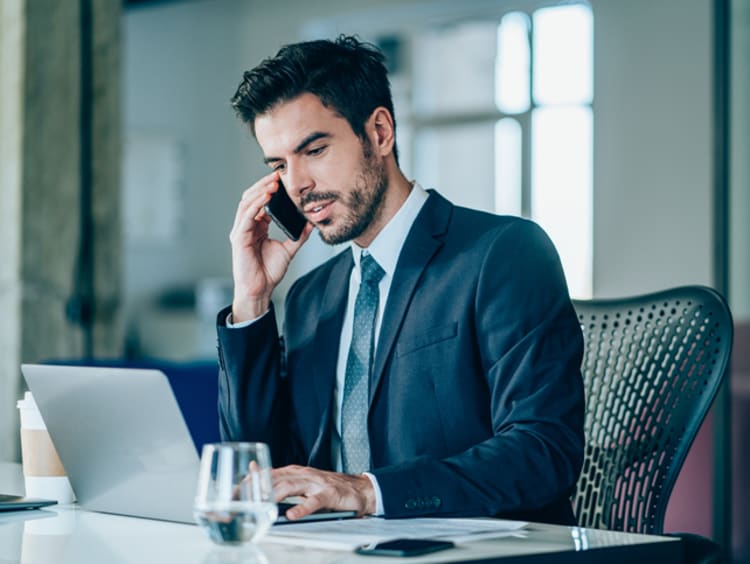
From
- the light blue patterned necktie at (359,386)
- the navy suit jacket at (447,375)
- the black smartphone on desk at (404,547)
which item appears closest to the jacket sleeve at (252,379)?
the navy suit jacket at (447,375)

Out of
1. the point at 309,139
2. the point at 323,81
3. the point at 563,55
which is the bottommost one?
the point at 309,139

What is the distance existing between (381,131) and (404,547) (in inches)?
43.6

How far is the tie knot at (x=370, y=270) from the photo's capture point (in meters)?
1.95

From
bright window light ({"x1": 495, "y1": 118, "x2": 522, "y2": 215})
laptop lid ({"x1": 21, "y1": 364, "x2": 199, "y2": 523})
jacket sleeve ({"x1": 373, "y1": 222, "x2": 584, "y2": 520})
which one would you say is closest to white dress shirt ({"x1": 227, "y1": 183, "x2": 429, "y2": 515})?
jacket sleeve ({"x1": 373, "y1": 222, "x2": 584, "y2": 520})

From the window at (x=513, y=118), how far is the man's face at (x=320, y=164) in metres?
5.12

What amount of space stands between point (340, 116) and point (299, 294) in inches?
13.5

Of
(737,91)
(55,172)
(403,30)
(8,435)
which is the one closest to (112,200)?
(55,172)

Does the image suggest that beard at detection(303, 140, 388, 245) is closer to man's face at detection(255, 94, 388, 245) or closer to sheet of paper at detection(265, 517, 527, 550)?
man's face at detection(255, 94, 388, 245)

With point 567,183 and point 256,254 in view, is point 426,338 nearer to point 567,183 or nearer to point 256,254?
point 256,254

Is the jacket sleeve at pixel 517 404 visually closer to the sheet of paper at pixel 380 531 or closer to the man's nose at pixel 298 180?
the sheet of paper at pixel 380 531

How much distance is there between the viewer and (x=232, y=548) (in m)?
1.16

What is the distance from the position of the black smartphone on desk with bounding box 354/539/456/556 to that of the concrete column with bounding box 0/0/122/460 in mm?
2643

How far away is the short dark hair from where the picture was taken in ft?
6.45

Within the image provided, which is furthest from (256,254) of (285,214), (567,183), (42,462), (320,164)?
(567,183)
